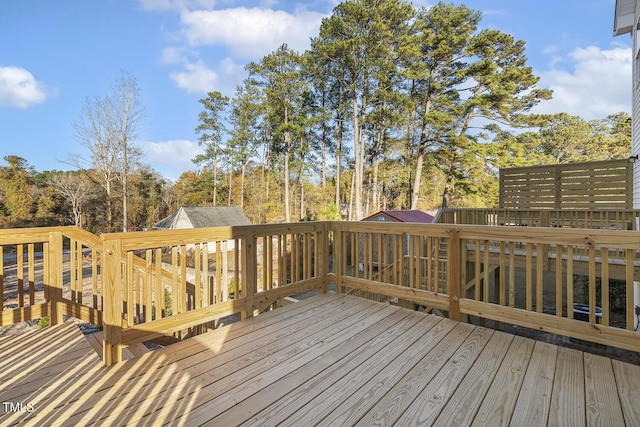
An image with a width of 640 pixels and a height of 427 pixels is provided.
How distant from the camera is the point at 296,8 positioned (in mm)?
13969

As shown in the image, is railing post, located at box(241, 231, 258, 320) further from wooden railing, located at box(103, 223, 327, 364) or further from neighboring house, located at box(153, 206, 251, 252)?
neighboring house, located at box(153, 206, 251, 252)

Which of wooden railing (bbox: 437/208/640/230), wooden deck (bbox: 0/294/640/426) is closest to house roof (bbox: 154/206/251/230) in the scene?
wooden railing (bbox: 437/208/640/230)

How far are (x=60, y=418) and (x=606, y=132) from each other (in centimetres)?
2654

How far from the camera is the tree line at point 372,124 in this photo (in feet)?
48.1

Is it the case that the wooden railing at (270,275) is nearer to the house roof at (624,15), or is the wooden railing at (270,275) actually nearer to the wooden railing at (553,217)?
the wooden railing at (553,217)

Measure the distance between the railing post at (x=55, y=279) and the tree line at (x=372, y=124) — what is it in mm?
14021

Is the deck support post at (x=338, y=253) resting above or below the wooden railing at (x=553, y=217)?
below

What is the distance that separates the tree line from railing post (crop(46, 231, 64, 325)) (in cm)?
1402

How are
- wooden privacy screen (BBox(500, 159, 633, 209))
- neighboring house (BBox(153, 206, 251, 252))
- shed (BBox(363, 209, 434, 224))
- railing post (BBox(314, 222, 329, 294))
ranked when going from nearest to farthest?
railing post (BBox(314, 222, 329, 294)), wooden privacy screen (BBox(500, 159, 633, 209)), shed (BBox(363, 209, 434, 224)), neighboring house (BBox(153, 206, 251, 252))

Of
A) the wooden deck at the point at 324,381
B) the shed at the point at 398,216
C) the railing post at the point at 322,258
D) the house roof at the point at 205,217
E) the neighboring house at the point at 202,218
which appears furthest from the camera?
the house roof at the point at 205,217

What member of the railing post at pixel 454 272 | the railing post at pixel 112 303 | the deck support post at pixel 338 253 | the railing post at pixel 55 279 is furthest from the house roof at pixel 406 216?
the railing post at pixel 112 303

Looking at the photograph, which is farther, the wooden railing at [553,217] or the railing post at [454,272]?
the wooden railing at [553,217]

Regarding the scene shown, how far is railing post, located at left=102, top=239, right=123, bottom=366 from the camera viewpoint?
197cm

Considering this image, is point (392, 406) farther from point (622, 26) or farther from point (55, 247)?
point (622, 26)
